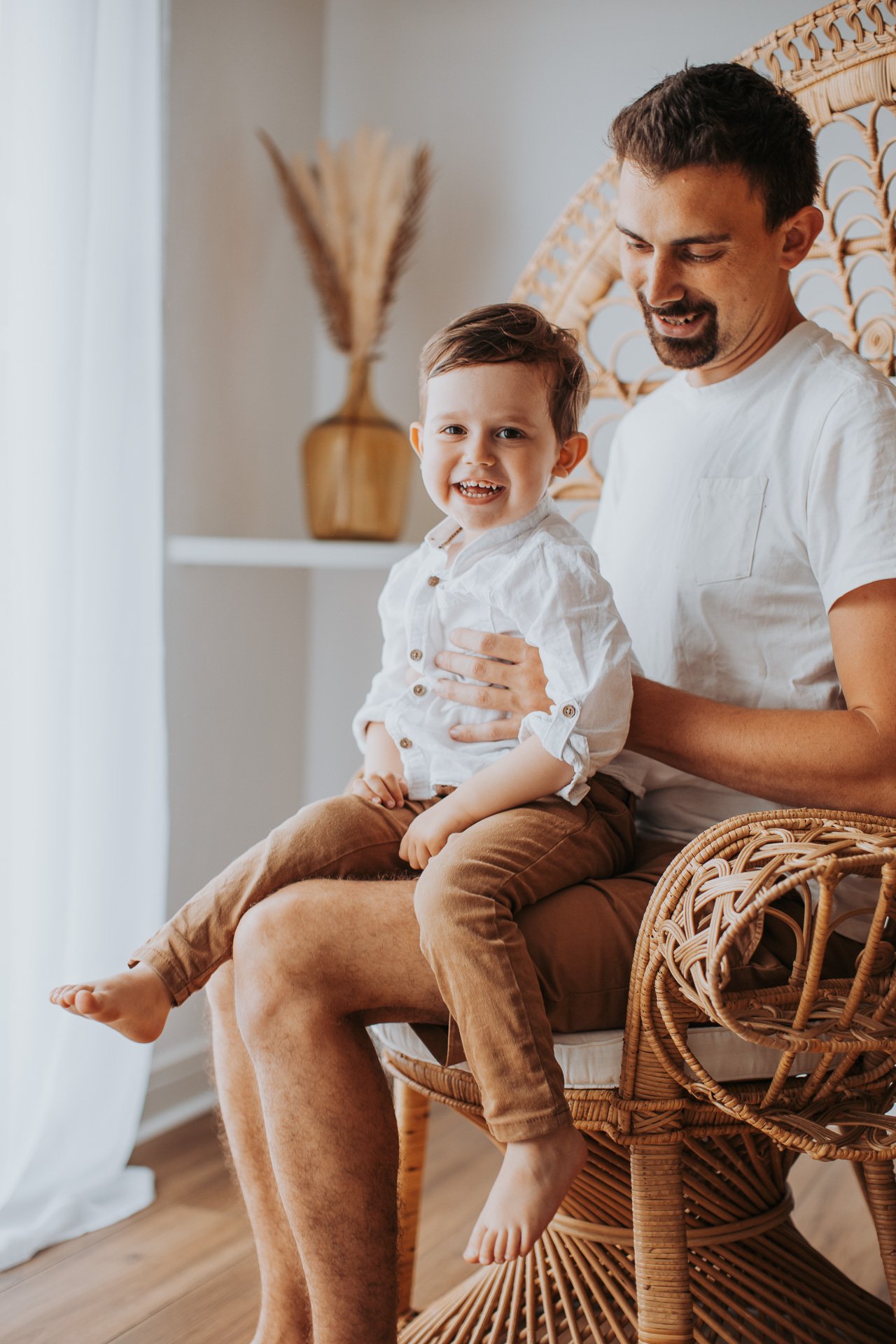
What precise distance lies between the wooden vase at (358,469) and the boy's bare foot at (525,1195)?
4.68 ft

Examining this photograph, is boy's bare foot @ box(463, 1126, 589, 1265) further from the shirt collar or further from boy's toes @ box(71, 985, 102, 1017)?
the shirt collar

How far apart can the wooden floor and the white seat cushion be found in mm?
720

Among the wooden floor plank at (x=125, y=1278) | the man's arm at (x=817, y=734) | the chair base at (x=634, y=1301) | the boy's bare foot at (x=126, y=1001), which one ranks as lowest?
the wooden floor plank at (x=125, y=1278)

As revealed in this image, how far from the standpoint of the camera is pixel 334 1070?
1167mm

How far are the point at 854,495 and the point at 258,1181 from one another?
0.95 metres

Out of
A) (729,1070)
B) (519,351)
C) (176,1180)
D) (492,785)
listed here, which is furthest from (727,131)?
(176,1180)

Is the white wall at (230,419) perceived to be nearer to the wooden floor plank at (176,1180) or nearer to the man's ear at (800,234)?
the wooden floor plank at (176,1180)

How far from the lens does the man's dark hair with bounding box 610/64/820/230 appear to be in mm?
1342

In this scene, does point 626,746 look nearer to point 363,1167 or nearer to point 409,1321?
point 363,1167

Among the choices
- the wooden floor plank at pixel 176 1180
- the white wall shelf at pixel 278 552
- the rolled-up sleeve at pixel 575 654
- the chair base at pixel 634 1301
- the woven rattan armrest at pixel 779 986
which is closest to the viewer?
the woven rattan armrest at pixel 779 986

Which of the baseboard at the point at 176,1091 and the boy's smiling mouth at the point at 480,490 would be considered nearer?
the boy's smiling mouth at the point at 480,490

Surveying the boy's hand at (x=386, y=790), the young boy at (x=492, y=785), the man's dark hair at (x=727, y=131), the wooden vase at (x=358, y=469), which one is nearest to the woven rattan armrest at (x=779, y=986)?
the young boy at (x=492, y=785)

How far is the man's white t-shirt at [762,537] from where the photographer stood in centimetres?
133

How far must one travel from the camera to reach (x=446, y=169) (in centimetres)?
243
